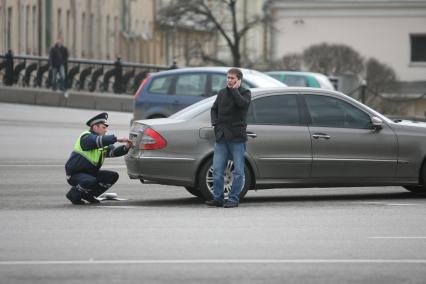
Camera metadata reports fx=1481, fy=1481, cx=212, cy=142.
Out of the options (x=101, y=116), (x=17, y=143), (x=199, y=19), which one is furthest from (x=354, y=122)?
(x=199, y=19)

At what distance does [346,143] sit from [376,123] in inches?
17.5

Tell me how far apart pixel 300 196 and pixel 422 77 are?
5454 cm

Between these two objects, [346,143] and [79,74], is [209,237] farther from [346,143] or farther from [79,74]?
[79,74]

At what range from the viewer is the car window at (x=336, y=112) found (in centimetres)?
1756

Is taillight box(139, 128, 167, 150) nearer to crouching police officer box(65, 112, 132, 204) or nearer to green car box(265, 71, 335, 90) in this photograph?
crouching police officer box(65, 112, 132, 204)

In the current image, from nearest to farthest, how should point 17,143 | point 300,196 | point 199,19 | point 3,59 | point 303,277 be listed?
point 303,277 → point 300,196 → point 17,143 → point 3,59 → point 199,19

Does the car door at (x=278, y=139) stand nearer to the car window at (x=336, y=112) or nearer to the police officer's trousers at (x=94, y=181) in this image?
the car window at (x=336, y=112)

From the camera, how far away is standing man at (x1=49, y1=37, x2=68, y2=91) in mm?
40312

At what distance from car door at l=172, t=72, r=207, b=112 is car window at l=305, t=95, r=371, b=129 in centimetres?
985

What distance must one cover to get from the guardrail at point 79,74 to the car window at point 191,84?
13.5 meters

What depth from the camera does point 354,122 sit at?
17.7 meters

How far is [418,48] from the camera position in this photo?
2842 inches

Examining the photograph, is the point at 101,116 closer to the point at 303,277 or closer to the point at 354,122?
the point at 354,122

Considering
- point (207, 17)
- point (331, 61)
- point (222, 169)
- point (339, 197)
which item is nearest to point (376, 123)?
point (339, 197)
